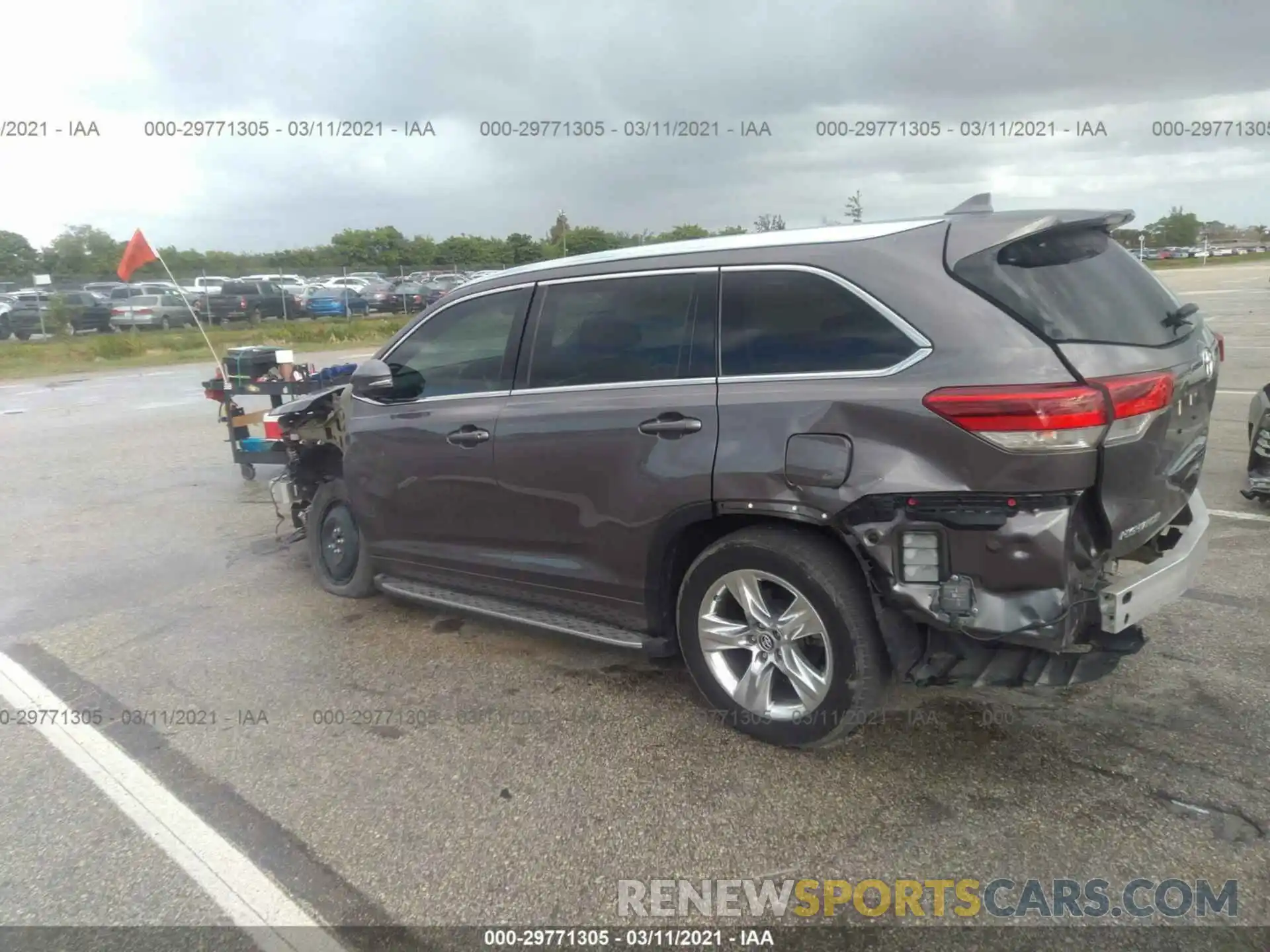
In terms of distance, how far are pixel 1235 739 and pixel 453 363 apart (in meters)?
3.68

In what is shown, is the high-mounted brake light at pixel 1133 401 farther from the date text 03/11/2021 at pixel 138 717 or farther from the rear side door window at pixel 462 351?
the date text 03/11/2021 at pixel 138 717

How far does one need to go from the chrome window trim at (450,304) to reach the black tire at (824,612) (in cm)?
163

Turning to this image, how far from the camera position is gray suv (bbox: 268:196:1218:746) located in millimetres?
3096

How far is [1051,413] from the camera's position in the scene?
118 inches

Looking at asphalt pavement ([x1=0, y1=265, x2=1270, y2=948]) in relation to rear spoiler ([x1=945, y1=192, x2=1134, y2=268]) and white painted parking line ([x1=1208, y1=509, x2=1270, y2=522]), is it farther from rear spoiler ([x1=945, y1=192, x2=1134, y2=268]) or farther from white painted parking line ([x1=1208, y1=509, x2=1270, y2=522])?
rear spoiler ([x1=945, y1=192, x2=1134, y2=268])

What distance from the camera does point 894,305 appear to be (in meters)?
3.32

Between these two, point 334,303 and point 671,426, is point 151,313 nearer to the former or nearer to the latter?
point 334,303

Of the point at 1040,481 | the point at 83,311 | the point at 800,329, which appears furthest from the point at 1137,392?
the point at 83,311

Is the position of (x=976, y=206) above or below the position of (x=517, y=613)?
above

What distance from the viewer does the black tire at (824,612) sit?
3.38 metres

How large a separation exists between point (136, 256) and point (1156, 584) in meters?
9.36

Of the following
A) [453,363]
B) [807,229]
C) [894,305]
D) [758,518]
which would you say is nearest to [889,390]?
[894,305]

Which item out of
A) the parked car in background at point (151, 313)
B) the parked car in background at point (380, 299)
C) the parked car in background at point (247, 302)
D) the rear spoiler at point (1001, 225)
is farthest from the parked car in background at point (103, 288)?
the rear spoiler at point (1001, 225)

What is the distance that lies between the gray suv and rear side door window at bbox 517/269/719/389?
0.01m
